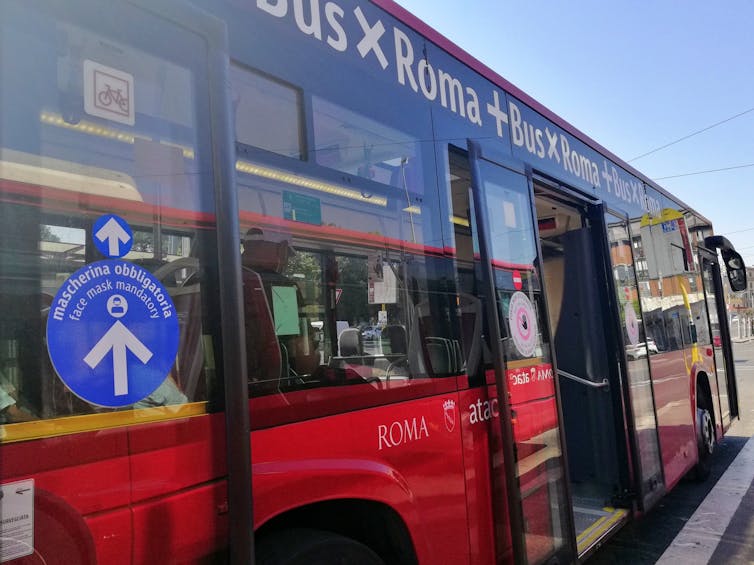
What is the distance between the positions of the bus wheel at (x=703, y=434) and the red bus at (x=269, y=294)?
8.75ft

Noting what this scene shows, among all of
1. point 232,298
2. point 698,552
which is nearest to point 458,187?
point 232,298

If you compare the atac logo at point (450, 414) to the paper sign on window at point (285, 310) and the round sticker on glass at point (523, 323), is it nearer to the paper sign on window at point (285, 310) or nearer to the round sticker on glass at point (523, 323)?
the round sticker on glass at point (523, 323)

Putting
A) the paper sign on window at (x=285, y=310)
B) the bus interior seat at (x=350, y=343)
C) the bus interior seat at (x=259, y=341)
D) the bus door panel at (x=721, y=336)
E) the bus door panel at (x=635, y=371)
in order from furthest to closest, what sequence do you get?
the bus door panel at (x=721, y=336), the bus door panel at (x=635, y=371), the bus interior seat at (x=350, y=343), the paper sign on window at (x=285, y=310), the bus interior seat at (x=259, y=341)

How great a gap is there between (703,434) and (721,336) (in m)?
2.19

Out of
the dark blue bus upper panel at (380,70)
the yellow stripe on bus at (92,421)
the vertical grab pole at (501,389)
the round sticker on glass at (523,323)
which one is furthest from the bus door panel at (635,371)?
the yellow stripe on bus at (92,421)

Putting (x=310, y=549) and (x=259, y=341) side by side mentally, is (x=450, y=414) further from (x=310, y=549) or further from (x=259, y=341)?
(x=259, y=341)

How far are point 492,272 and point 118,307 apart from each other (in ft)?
6.02

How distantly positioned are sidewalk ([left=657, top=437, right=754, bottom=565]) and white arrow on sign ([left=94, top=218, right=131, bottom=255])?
415cm

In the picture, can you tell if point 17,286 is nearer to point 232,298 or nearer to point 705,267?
point 232,298

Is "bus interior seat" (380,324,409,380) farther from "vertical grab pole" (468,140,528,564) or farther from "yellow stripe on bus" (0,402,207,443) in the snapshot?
"yellow stripe on bus" (0,402,207,443)

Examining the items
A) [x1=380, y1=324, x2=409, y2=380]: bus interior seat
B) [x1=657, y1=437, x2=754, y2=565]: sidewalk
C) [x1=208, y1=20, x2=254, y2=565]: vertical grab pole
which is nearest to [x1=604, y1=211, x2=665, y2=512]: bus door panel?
[x1=657, y1=437, x2=754, y2=565]: sidewalk

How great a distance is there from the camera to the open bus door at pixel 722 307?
6.89 meters

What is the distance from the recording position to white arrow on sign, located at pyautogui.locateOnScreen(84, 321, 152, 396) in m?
1.28

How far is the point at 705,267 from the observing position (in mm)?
6949
